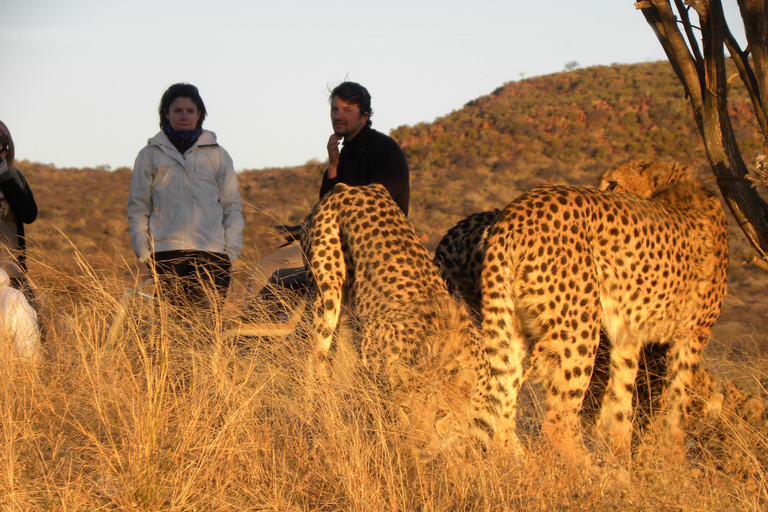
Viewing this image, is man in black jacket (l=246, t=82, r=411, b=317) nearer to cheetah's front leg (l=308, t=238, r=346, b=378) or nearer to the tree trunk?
cheetah's front leg (l=308, t=238, r=346, b=378)

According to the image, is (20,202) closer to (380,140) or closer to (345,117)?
(345,117)

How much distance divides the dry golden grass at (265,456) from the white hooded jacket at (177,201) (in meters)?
0.94

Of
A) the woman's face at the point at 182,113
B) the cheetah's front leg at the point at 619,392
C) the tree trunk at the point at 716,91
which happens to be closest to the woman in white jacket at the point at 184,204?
the woman's face at the point at 182,113

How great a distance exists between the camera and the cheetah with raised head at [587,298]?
3078 mm

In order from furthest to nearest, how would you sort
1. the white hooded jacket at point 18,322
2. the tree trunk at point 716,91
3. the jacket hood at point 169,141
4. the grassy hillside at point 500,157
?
the grassy hillside at point 500,157
the jacket hood at point 169,141
the tree trunk at point 716,91
the white hooded jacket at point 18,322

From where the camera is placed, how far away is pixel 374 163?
185 inches

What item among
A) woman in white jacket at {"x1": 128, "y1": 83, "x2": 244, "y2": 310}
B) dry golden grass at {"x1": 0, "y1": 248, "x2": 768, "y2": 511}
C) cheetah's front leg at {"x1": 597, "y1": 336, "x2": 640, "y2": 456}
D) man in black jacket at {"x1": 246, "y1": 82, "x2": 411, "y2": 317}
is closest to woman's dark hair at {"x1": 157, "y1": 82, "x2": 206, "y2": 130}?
woman in white jacket at {"x1": 128, "y1": 83, "x2": 244, "y2": 310}

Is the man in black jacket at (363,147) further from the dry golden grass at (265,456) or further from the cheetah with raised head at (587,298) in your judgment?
the cheetah with raised head at (587,298)

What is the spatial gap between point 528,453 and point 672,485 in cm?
58

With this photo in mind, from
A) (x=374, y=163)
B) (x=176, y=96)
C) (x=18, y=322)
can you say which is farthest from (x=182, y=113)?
(x=18, y=322)

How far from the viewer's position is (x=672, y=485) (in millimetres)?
2725

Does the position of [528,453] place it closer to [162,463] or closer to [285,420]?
[285,420]

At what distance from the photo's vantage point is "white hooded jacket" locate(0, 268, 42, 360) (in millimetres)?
3793

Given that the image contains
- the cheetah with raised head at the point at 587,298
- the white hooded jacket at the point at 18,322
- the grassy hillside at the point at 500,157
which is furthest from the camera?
the grassy hillside at the point at 500,157
